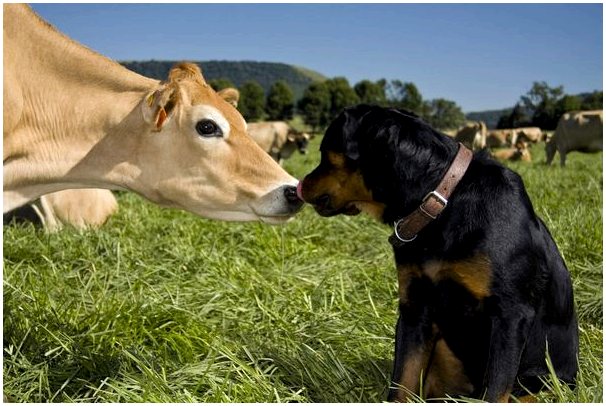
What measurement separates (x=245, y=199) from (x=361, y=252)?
2725 millimetres

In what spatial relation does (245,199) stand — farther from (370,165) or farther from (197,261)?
(197,261)

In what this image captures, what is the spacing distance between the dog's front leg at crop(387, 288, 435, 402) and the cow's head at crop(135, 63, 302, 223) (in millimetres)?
908

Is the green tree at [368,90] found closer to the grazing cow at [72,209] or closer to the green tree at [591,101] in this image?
the green tree at [591,101]

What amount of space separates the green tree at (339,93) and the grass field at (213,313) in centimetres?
9469

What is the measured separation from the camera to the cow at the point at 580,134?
20328 mm

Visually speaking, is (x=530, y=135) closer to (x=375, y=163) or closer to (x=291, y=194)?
(x=291, y=194)

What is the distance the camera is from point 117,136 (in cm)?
340

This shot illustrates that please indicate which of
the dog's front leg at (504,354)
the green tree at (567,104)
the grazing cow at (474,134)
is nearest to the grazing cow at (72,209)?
the dog's front leg at (504,354)

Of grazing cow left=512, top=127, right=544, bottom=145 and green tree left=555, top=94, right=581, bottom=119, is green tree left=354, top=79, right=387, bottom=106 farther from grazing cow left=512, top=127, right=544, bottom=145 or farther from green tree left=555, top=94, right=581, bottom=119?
grazing cow left=512, top=127, right=544, bottom=145

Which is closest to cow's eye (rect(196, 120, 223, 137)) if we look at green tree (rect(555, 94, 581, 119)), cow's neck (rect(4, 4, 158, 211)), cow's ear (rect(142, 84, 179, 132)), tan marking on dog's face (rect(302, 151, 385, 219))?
cow's ear (rect(142, 84, 179, 132))

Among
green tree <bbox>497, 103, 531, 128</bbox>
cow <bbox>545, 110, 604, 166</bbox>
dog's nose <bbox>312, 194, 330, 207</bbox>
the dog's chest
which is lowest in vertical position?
green tree <bbox>497, 103, 531, 128</bbox>

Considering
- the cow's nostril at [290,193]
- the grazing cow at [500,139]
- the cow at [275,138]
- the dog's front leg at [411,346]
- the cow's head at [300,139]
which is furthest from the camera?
the grazing cow at [500,139]

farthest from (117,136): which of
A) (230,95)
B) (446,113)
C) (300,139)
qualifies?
(446,113)

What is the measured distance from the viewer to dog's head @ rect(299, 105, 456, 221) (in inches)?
116
